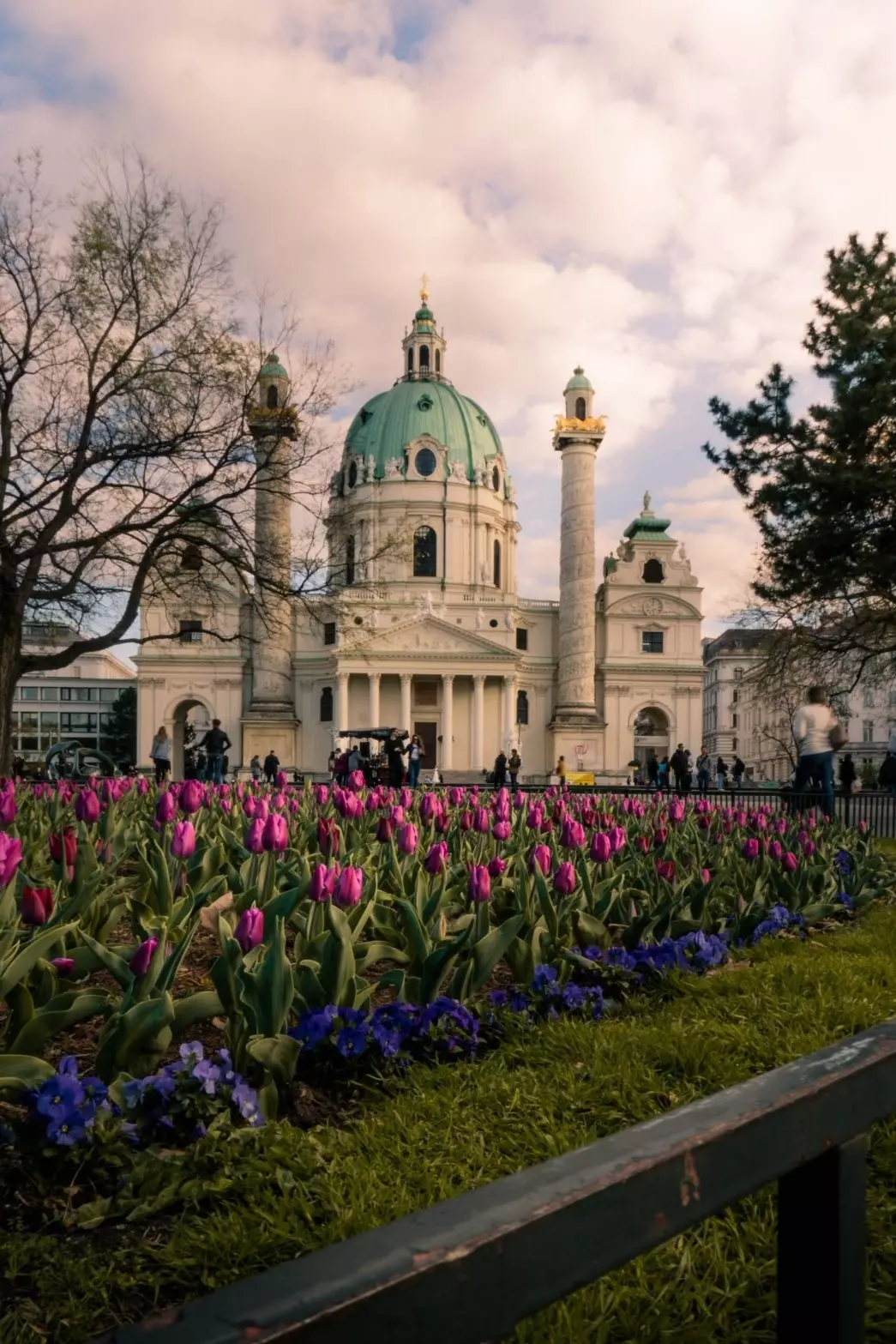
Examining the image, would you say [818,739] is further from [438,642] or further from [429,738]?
[429,738]

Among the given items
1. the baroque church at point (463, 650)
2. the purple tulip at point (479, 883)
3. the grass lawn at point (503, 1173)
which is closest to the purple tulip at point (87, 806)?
the purple tulip at point (479, 883)

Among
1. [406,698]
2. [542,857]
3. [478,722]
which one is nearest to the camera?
[542,857]

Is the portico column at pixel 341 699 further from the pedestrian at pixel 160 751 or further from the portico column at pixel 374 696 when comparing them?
the pedestrian at pixel 160 751

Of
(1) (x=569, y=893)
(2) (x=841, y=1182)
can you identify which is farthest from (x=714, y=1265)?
(1) (x=569, y=893)

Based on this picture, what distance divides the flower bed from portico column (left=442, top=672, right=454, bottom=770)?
175 ft

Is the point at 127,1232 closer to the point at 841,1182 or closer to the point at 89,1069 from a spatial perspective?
the point at 89,1069

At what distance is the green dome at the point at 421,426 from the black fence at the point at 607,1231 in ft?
228

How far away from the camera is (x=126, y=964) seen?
11.7 feet

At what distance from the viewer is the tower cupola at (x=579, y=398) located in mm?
65438

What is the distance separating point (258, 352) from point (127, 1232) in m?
14.8

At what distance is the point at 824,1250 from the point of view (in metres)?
1.14

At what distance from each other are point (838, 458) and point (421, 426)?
56434 mm

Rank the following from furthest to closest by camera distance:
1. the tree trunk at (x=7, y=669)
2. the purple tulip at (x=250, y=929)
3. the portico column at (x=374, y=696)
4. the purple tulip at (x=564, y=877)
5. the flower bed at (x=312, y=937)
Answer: the portico column at (x=374, y=696), the tree trunk at (x=7, y=669), the purple tulip at (x=564, y=877), the purple tulip at (x=250, y=929), the flower bed at (x=312, y=937)

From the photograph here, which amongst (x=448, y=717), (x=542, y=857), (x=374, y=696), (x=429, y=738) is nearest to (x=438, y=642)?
(x=448, y=717)
